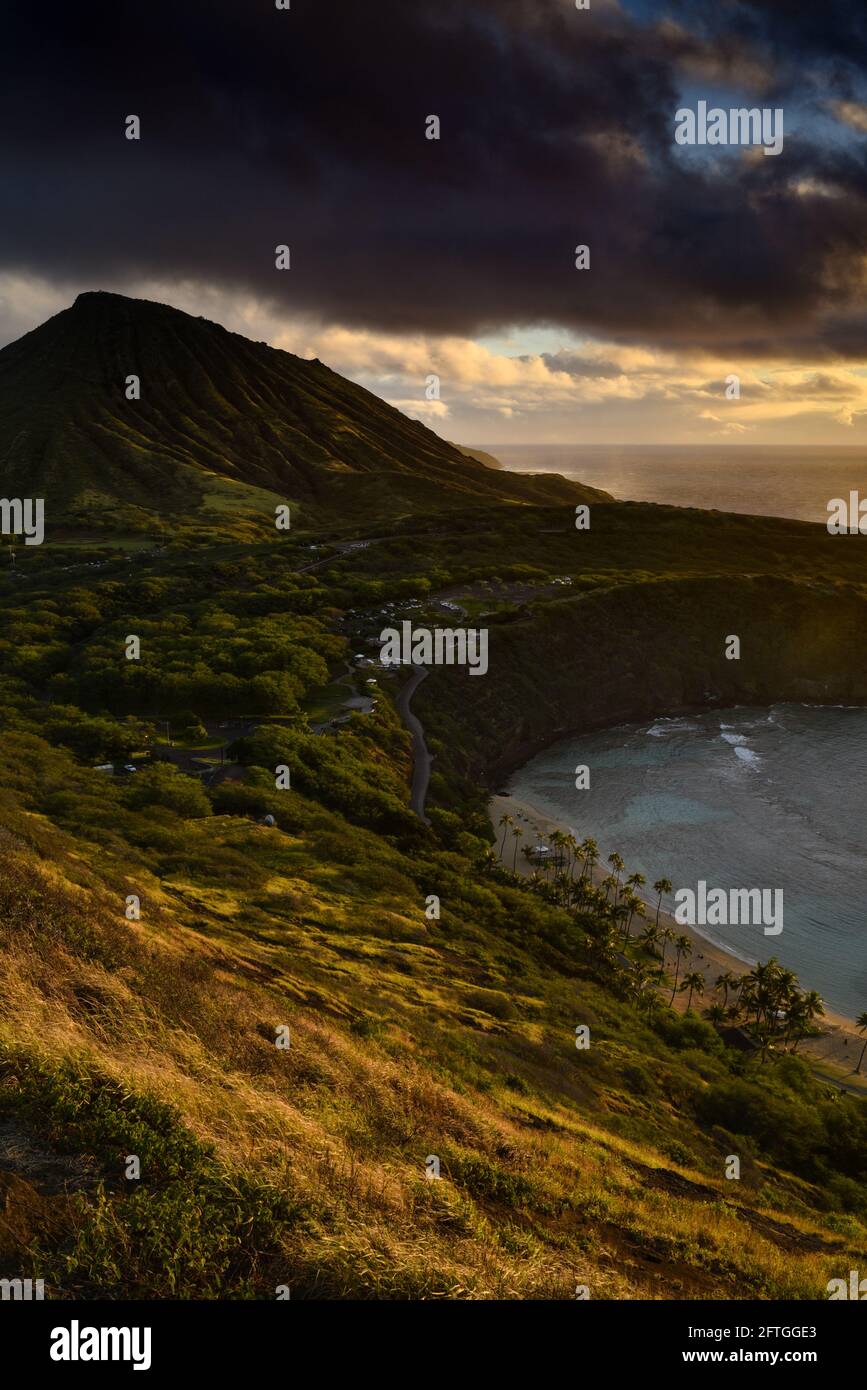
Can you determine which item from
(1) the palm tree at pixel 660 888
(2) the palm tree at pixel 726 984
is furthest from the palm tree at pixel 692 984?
(1) the palm tree at pixel 660 888

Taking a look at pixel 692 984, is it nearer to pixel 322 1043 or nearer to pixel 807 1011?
pixel 807 1011

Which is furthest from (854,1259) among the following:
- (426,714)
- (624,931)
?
(426,714)

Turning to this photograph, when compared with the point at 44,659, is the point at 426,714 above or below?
below

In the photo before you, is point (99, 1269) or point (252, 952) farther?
point (252, 952)

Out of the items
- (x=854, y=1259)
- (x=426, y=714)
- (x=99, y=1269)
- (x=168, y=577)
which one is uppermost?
(x=168, y=577)

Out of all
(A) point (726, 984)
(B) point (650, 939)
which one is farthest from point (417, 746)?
(A) point (726, 984)
